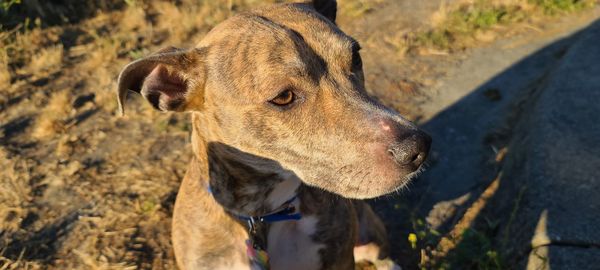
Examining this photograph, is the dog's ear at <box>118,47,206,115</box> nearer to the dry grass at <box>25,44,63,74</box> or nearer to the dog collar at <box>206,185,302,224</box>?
the dog collar at <box>206,185,302,224</box>

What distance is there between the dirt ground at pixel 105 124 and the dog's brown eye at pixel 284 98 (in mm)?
2451

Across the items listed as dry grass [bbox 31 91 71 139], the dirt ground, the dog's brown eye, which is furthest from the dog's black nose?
dry grass [bbox 31 91 71 139]

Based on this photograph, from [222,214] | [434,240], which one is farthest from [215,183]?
[434,240]

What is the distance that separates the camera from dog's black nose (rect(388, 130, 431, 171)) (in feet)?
9.81

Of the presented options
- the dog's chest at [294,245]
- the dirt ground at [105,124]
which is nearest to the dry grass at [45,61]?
the dirt ground at [105,124]

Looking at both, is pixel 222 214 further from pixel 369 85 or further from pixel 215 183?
pixel 369 85

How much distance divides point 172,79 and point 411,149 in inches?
62.5

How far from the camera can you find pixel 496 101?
6.57 metres

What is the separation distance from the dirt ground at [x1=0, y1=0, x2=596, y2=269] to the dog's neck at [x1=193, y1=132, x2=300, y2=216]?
168cm

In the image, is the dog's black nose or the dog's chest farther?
the dog's chest

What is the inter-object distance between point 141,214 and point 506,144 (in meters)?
3.90

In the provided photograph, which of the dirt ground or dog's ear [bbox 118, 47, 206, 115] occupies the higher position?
dog's ear [bbox 118, 47, 206, 115]

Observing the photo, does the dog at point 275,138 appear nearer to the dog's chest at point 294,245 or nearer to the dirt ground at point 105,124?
the dog's chest at point 294,245

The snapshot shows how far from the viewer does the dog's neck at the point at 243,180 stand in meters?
3.48
